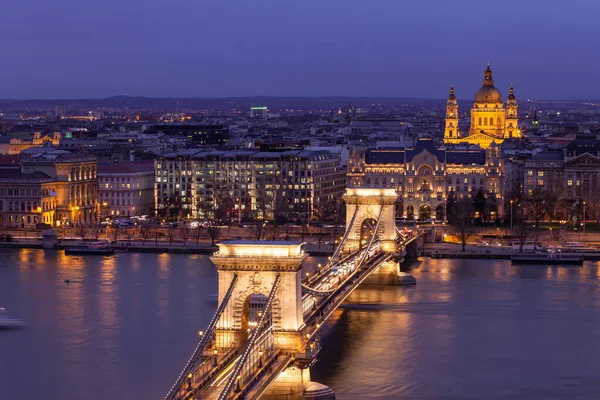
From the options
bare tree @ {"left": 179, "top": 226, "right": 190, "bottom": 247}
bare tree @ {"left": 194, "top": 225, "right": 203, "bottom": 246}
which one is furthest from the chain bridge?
bare tree @ {"left": 179, "top": 226, "right": 190, "bottom": 247}

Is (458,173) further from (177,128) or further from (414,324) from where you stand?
(177,128)

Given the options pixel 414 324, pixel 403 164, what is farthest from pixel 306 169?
pixel 414 324

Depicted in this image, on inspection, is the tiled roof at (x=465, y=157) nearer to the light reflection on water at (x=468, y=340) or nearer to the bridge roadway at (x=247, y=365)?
the light reflection on water at (x=468, y=340)

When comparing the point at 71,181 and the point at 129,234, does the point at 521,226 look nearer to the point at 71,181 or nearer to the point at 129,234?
the point at 129,234

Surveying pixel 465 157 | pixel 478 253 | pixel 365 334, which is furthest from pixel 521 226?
pixel 365 334

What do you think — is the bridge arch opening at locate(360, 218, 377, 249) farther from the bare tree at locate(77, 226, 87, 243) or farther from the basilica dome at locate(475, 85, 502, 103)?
the basilica dome at locate(475, 85, 502, 103)
